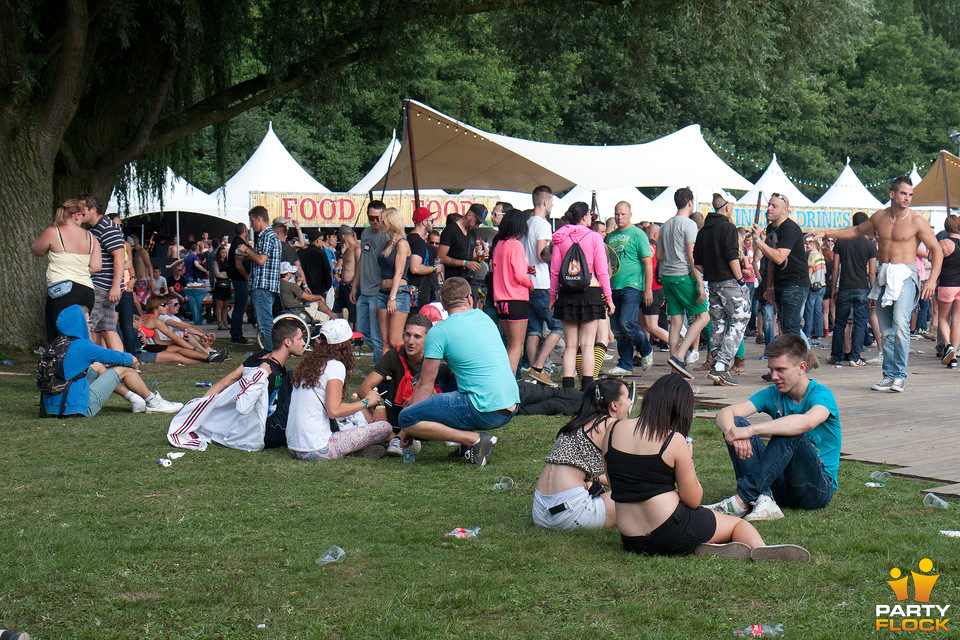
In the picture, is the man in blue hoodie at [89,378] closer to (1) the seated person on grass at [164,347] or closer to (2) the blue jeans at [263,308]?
(2) the blue jeans at [263,308]

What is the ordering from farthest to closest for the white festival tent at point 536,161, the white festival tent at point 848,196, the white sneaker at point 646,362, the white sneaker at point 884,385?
the white festival tent at point 848,196 → the white festival tent at point 536,161 → the white sneaker at point 646,362 → the white sneaker at point 884,385

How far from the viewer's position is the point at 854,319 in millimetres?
12555

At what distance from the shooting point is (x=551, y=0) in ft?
43.2

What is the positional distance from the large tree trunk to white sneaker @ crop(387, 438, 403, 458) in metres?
6.91

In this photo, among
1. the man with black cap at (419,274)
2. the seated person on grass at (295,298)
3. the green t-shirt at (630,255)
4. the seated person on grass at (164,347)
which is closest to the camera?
the man with black cap at (419,274)

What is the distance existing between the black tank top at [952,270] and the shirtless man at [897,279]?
322 cm

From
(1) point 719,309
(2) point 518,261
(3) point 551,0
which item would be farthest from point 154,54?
(1) point 719,309

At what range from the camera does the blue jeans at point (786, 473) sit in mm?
4926

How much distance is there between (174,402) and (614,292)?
199 inches

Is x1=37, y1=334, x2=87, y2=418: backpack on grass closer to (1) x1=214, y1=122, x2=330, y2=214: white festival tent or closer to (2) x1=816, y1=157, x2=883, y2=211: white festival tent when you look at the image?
(1) x1=214, y1=122, x2=330, y2=214: white festival tent

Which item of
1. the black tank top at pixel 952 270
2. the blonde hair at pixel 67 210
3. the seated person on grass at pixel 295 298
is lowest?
the seated person on grass at pixel 295 298

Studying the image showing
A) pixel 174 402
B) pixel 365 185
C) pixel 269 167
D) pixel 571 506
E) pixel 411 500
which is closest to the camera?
pixel 571 506

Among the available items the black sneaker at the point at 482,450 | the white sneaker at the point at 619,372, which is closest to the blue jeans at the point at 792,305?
the white sneaker at the point at 619,372

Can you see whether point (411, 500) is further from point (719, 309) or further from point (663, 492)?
point (719, 309)
